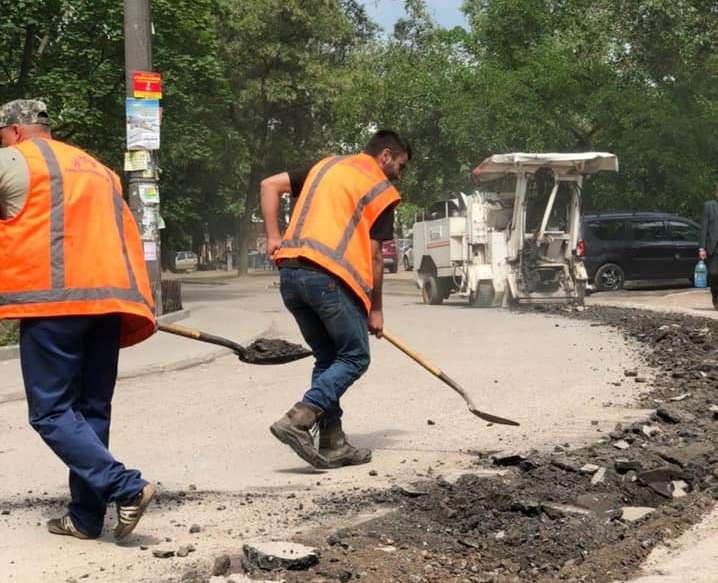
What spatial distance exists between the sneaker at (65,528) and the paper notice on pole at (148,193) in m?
11.4

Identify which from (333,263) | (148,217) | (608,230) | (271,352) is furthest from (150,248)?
(608,230)

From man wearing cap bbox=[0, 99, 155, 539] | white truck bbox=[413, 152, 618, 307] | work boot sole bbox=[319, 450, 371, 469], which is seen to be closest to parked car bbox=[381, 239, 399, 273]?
white truck bbox=[413, 152, 618, 307]

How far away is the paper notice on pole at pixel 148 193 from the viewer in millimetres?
16109

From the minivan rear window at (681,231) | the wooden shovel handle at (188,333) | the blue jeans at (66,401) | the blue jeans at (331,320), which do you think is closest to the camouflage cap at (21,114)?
the blue jeans at (66,401)

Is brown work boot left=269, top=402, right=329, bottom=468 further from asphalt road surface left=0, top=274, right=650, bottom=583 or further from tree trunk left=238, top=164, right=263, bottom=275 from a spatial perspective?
tree trunk left=238, top=164, right=263, bottom=275

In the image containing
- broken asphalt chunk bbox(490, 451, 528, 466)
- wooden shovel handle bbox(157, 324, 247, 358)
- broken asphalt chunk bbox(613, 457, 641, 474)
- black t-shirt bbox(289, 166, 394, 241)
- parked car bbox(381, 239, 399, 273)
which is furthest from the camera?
parked car bbox(381, 239, 399, 273)

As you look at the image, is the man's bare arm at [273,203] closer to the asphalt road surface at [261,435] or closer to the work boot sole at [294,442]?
the work boot sole at [294,442]

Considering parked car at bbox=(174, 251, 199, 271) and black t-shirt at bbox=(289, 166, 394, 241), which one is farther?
parked car at bbox=(174, 251, 199, 271)

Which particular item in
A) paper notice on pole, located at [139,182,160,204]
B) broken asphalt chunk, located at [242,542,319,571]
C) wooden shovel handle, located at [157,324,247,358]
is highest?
paper notice on pole, located at [139,182,160,204]

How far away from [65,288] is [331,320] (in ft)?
6.38

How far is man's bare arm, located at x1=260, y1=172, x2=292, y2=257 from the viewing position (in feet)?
21.3

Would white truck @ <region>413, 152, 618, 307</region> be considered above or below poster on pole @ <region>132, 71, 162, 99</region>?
below

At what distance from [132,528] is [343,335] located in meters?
1.99

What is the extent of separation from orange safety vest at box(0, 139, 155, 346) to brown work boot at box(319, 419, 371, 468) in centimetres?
199
